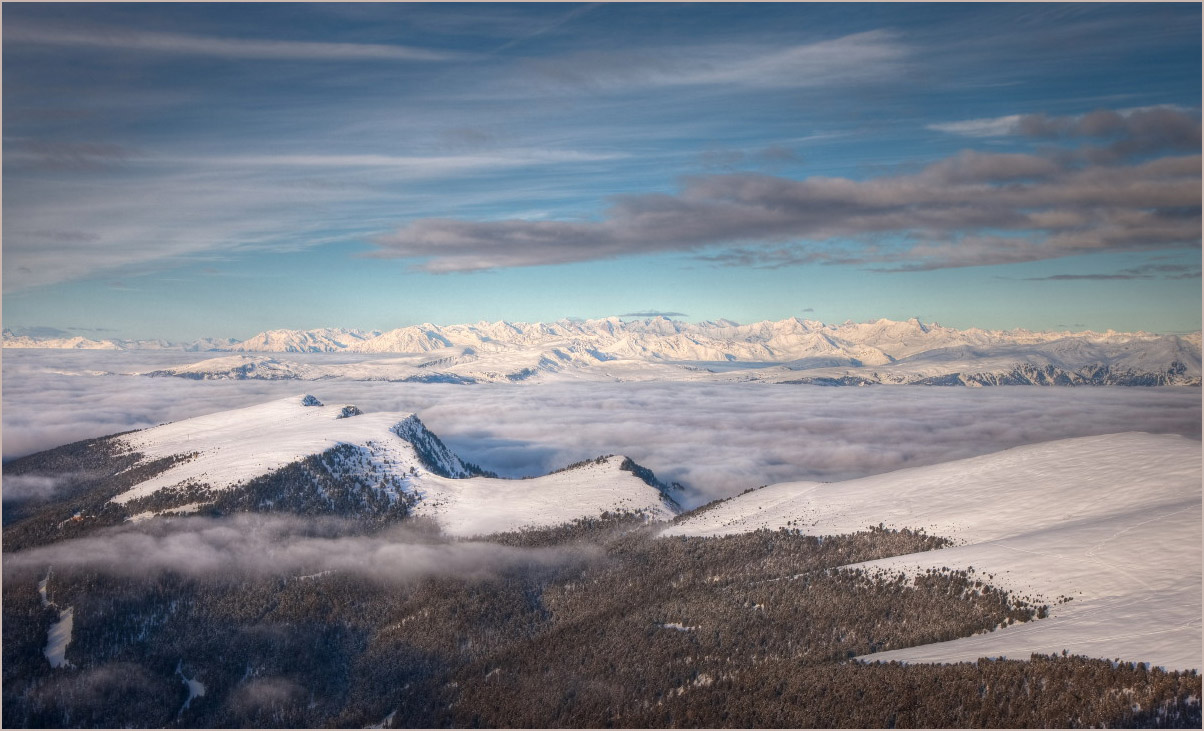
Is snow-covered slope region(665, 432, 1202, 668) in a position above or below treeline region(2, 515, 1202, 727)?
above

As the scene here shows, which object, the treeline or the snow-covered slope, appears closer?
the treeline

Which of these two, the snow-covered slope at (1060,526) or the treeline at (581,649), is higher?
the snow-covered slope at (1060,526)

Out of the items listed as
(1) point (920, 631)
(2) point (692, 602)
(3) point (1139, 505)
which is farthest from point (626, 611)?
(3) point (1139, 505)

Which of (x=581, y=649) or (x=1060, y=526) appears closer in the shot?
(x=1060, y=526)

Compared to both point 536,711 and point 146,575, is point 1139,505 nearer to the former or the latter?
point 536,711

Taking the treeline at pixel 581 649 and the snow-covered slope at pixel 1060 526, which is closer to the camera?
the treeline at pixel 581 649
